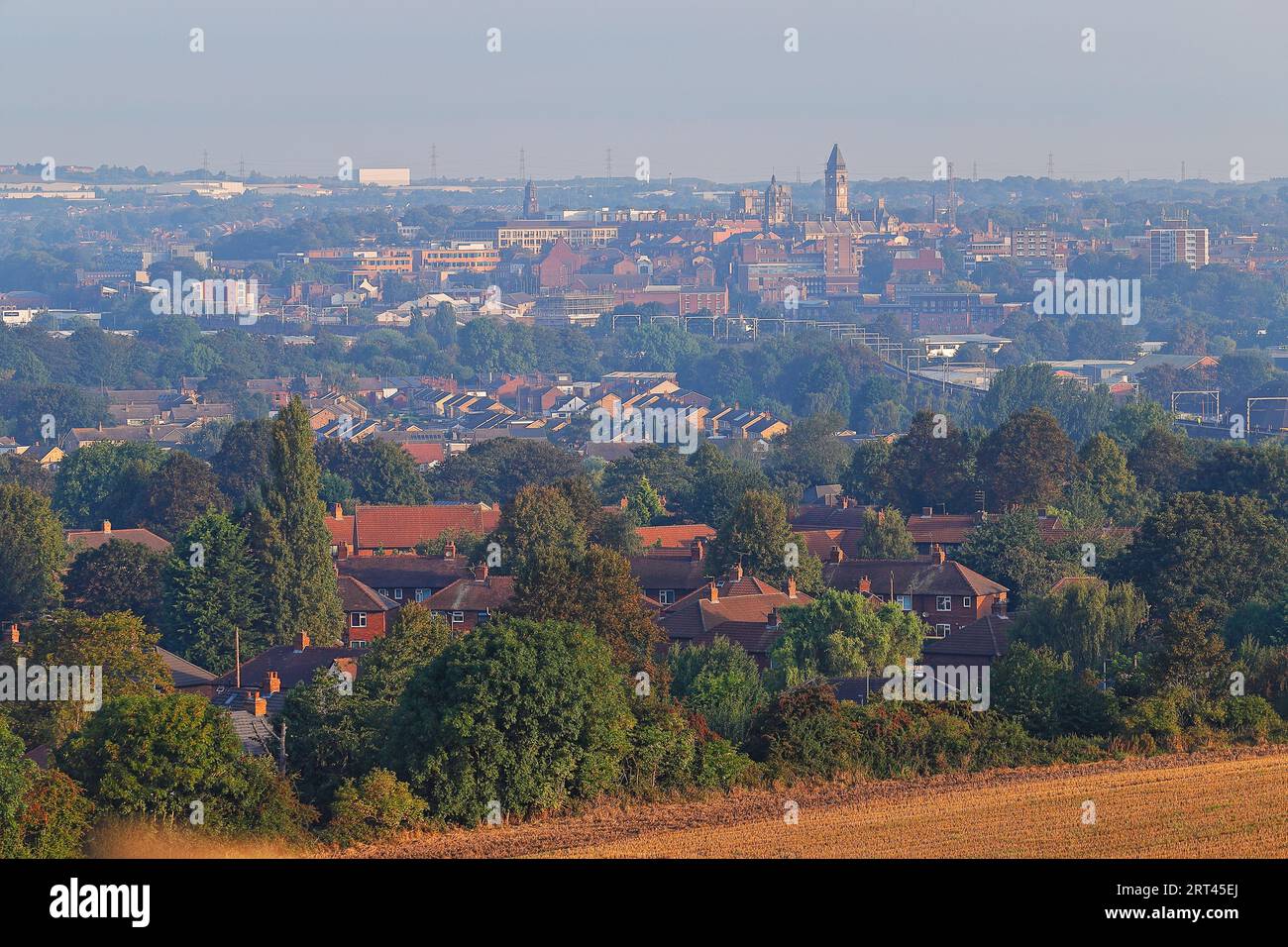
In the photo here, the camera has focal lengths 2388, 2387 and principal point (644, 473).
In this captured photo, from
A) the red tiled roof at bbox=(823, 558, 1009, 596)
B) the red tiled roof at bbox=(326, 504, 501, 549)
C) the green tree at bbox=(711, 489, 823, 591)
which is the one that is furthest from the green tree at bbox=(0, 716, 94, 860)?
the red tiled roof at bbox=(326, 504, 501, 549)

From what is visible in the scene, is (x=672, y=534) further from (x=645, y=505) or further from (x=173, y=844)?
(x=173, y=844)

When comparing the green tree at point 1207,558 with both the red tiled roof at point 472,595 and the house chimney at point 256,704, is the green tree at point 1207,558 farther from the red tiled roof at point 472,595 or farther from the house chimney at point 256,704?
the house chimney at point 256,704

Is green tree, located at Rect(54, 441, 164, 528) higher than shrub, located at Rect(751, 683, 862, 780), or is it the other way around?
shrub, located at Rect(751, 683, 862, 780)

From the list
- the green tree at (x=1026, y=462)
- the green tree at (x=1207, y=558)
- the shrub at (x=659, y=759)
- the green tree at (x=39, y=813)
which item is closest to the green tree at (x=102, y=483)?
the green tree at (x=1026, y=462)

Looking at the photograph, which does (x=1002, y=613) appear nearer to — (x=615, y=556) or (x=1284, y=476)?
(x=615, y=556)

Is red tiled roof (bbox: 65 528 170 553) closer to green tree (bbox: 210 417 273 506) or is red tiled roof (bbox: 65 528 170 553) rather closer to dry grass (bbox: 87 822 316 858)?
green tree (bbox: 210 417 273 506)
